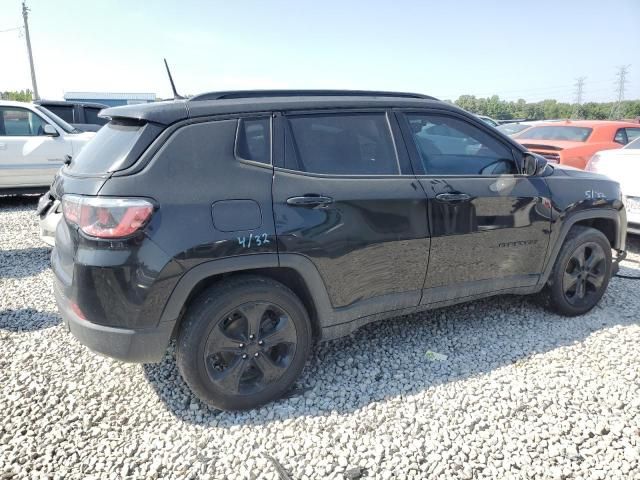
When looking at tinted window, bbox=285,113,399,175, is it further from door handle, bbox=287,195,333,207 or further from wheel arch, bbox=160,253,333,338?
wheel arch, bbox=160,253,333,338

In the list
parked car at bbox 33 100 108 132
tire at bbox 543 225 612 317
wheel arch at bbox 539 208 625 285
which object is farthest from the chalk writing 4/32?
parked car at bbox 33 100 108 132

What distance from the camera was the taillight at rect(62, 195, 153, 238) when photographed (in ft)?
7.22

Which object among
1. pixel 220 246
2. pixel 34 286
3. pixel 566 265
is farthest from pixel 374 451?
pixel 34 286

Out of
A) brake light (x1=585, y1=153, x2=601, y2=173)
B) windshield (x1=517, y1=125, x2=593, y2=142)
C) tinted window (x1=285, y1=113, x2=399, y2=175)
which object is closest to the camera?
tinted window (x1=285, y1=113, x2=399, y2=175)

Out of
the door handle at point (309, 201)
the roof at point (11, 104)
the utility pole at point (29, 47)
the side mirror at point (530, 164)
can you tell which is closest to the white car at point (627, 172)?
the side mirror at point (530, 164)

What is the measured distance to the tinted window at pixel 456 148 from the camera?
3.11 m

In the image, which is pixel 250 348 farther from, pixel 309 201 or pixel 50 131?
pixel 50 131

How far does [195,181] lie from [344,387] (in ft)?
5.22

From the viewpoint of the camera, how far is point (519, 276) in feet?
11.6

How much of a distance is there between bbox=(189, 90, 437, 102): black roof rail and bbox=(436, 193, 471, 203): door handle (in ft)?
2.59

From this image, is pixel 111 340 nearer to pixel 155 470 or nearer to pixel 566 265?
pixel 155 470

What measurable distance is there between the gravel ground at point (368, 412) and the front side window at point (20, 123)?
5.42 m

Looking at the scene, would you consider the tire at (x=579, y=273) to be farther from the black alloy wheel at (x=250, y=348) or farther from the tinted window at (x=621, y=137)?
→ the tinted window at (x=621, y=137)

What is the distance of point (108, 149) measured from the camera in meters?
2.51
